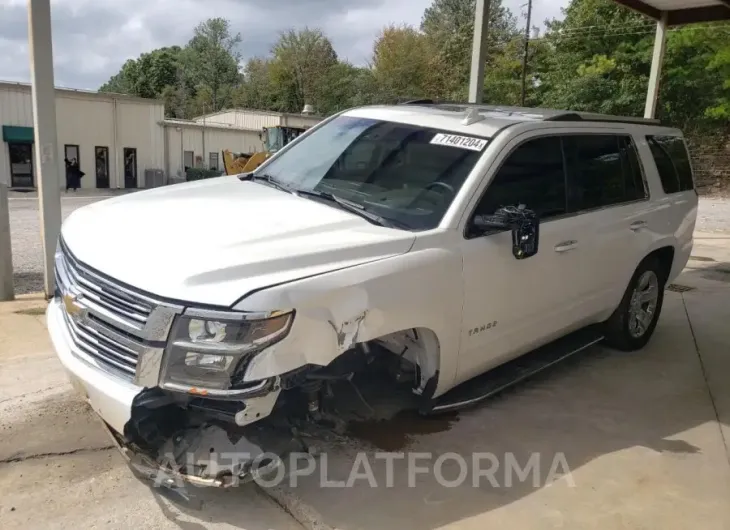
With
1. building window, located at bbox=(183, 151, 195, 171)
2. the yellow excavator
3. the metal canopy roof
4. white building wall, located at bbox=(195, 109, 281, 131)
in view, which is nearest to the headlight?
the metal canopy roof

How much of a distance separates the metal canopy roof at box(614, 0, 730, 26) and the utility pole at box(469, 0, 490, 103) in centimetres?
325

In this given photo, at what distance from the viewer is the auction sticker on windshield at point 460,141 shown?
387 cm

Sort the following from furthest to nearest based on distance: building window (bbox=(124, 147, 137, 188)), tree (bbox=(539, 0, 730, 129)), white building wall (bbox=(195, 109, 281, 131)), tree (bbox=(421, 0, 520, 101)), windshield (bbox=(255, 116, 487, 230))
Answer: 1. tree (bbox=(421, 0, 520, 101))
2. white building wall (bbox=(195, 109, 281, 131))
3. building window (bbox=(124, 147, 137, 188))
4. tree (bbox=(539, 0, 730, 129))
5. windshield (bbox=(255, 116, 487, 230))

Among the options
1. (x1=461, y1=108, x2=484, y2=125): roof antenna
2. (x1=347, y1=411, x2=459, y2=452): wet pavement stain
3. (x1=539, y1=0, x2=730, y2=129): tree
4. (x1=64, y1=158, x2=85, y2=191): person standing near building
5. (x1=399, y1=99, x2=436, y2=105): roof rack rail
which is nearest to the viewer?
(x1=347, y1=411, x2=459, y2=452): wet pavement stain

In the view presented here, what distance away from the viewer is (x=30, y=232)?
13.3 m

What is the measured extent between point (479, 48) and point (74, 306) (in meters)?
6.62

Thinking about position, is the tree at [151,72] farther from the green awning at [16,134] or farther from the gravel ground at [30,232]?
the gravel ground at [30,232]

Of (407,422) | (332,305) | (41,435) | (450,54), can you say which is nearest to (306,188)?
(332,305)

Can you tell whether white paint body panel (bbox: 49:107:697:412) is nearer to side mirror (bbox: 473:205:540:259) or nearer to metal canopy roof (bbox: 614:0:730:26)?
side mirror (bbox: 473:205:540:259)

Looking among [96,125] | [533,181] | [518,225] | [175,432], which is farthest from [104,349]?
[96,125]

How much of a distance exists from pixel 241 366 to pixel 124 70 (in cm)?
8749

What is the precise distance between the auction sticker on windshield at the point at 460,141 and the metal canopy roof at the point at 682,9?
303 inches

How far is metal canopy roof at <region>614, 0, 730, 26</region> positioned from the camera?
10.4 meters

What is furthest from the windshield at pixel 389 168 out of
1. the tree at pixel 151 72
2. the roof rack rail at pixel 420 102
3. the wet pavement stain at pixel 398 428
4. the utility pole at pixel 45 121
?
the tree at pixel 151 72
